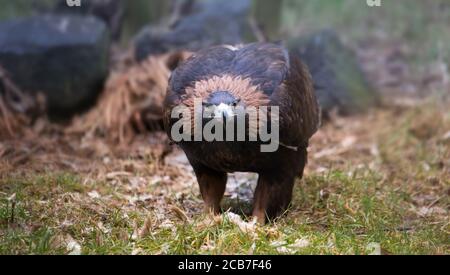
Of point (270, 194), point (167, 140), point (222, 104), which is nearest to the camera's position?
point (222, 104)

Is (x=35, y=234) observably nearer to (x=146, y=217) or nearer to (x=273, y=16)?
(x=146, y=217)

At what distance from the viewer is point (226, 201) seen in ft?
20.5

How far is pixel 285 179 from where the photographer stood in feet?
17.8

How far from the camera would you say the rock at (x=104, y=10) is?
34.4 feet

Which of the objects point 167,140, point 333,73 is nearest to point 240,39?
point 333,73

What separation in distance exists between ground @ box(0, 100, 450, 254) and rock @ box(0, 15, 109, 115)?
668mm

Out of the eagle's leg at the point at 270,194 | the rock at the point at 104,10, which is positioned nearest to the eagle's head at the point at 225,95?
the eagle's leg at the point at 270,194

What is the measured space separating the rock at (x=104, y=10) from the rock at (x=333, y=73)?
2.95m

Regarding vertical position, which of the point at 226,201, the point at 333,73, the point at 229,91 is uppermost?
the point at 229,91

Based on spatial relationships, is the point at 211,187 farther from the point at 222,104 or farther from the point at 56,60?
the point at 56,60

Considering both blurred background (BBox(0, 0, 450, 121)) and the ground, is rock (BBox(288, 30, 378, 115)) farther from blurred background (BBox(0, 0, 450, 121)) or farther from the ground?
the ground

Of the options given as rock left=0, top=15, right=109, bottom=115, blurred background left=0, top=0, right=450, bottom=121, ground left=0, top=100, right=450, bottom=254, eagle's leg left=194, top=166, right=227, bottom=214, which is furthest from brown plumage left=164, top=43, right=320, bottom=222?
rock left=0, top=15, right=109, bottom=115

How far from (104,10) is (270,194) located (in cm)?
621
